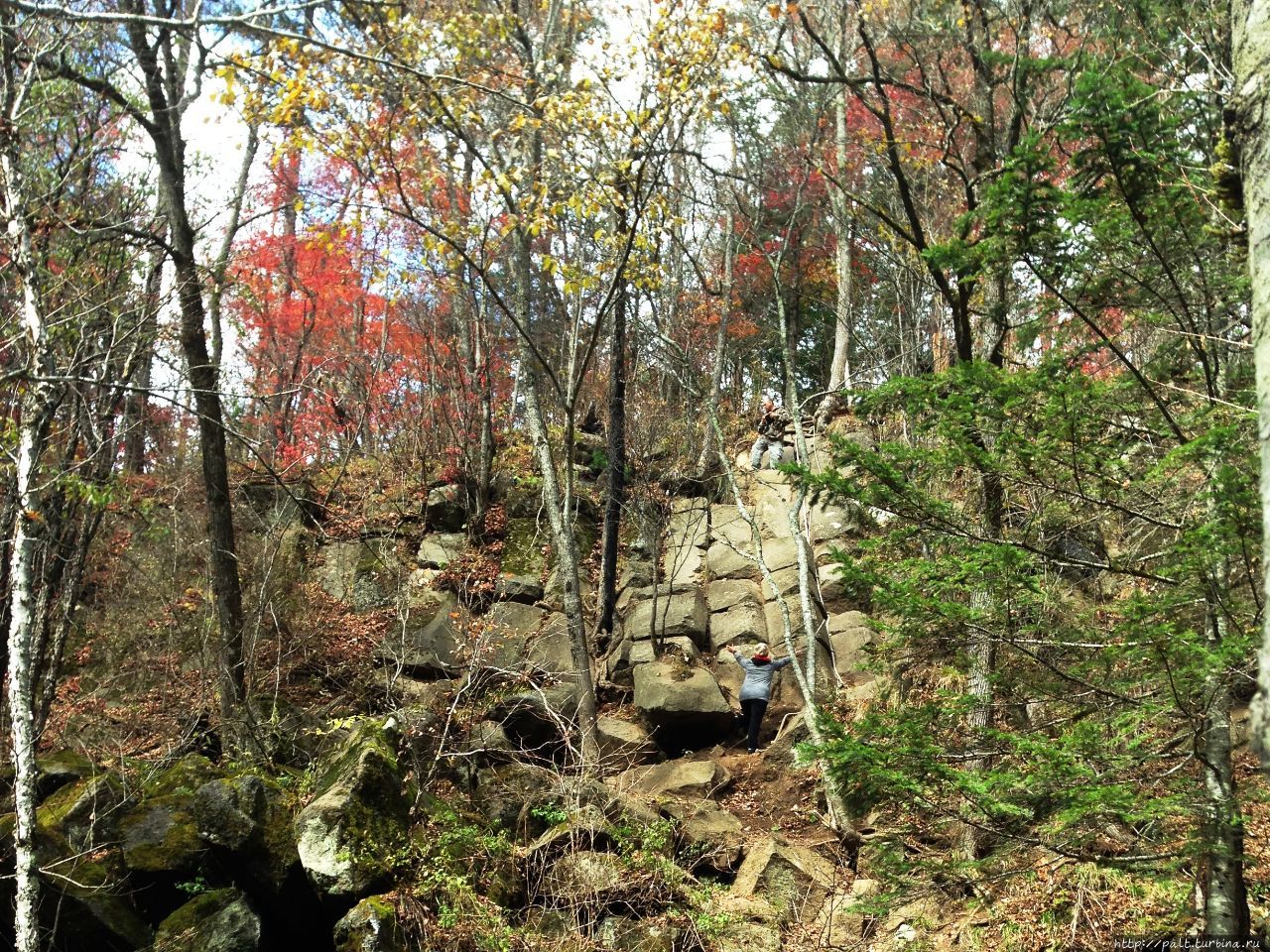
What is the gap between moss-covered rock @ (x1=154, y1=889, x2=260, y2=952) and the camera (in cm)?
682

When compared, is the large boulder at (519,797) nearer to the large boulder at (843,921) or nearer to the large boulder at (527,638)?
the large boulder at (527,638)

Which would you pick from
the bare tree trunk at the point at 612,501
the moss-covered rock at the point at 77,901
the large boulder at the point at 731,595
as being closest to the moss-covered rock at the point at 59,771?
the moss-covered rock at the point at 77,901

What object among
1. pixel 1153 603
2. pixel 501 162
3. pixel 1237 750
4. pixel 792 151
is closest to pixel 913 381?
pixel 1153 603

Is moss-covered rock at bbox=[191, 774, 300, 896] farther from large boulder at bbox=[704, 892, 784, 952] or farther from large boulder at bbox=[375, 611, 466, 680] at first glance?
large boulder at bbox=[375, 611, 466, 680]

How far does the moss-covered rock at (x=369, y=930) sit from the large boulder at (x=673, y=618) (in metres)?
7.31

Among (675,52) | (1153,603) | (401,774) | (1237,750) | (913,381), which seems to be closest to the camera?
(1153,603)

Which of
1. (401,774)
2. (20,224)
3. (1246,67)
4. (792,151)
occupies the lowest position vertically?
(401,774)

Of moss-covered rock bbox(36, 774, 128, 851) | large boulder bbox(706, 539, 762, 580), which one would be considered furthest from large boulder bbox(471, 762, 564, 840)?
large boulder bbox(706, 539, 762, 580)

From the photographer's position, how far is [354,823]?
758cm

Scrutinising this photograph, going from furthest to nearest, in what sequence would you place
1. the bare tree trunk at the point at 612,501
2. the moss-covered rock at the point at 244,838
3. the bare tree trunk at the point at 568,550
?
the bare tree trunk at the point at 612,501 → the bare tree trunk at the point at 568,550 → the moss-covered rock at the point at 244,838

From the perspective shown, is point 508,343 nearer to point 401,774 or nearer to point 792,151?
point 792,151

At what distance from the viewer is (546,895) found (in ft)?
26.6

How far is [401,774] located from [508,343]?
38.5 ft

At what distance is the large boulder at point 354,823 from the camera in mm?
7324
